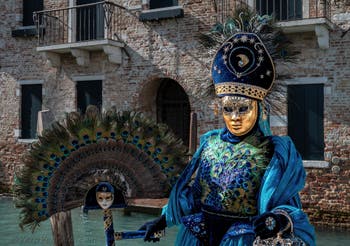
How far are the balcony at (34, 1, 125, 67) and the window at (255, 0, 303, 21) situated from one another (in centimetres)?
328

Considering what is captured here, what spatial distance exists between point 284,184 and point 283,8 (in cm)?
763

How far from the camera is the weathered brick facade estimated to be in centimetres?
898

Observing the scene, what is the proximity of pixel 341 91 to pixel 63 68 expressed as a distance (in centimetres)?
667

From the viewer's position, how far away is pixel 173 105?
11.9m

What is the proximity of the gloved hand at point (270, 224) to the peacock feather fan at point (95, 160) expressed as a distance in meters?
1.13

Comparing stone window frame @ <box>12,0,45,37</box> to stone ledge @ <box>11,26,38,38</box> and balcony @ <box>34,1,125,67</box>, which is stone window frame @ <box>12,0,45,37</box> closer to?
stone ledge @ <box>11,26,38,38</box>

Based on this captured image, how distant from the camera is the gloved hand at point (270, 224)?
8.08 ft

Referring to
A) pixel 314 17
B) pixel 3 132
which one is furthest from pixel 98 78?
pixel 314 17

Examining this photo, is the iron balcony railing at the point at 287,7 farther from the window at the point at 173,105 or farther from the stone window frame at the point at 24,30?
the stone window frame at the point at 24,30

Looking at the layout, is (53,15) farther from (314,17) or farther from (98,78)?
(314,17)

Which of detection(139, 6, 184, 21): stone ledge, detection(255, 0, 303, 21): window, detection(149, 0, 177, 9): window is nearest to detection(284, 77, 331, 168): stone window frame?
detection(255, 0, 303, 21): window

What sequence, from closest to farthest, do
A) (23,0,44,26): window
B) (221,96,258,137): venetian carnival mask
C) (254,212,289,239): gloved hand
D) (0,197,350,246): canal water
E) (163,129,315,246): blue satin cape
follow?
(254,212,289,239): gloved hand < (163,129,315,246): blue satin cape < (221,96,258,137): venetian carnival mask < (0,197,350,246): canal water < (23,0,44,26): window

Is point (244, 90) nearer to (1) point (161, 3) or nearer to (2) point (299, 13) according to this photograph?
(2) point (299, 13)

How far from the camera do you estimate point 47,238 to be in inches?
335
